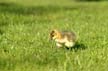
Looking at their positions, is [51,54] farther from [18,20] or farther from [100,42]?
[18,20]

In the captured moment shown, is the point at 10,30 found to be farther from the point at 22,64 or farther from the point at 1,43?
the point at 22,64

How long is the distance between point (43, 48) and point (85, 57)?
142 centimetres

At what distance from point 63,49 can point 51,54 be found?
735 mm

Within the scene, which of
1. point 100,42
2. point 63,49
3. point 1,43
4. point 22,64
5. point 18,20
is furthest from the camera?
point 18,20

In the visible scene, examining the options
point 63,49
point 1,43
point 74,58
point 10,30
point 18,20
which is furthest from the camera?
point 18,20

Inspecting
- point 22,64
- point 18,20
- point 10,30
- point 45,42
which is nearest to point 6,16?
point 18,20

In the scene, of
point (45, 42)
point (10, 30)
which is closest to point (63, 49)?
point (45, 42)

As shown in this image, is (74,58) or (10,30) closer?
(74,58)

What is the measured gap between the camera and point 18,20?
22.0 meters

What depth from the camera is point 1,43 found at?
41.1 feet

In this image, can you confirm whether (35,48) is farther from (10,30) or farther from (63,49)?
(10,30)

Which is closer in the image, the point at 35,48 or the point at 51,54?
the point at 51,54

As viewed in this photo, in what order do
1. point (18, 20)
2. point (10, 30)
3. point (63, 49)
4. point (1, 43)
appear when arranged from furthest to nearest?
point (18, 20)
point (10, 30)
point (1, 43)
point (63, 49)

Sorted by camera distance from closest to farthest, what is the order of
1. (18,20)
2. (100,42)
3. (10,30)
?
1. (100,42)
2. (10,30)
3. (18,20)
